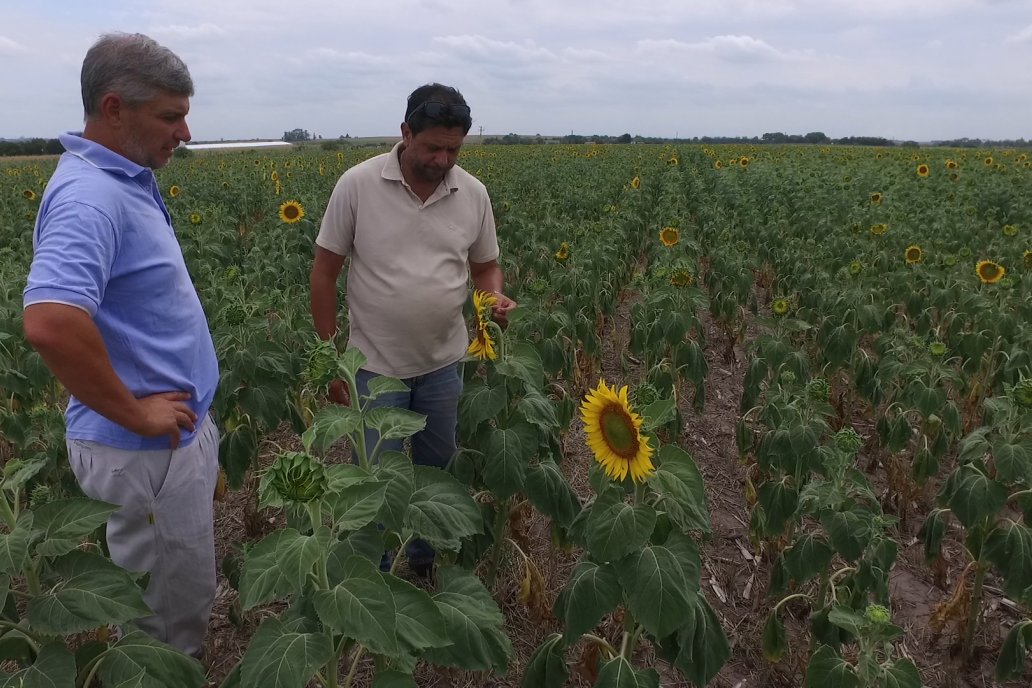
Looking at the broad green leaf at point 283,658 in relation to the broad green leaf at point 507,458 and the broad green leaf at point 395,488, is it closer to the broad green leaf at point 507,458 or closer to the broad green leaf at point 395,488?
the broad green leaf at point 395,488

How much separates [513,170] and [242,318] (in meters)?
17.7

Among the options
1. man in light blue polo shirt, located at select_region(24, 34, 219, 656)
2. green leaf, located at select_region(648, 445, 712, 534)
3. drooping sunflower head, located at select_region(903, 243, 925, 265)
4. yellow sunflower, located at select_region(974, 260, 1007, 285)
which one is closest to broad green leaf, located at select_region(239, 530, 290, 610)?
man in light blue polo shirt, located at select_region(24, 34, 219, 656)

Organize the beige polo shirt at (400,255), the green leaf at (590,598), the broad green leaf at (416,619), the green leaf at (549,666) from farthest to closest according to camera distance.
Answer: the beige polo shirt at (400,255) → the green leaf at (549,666) → the green leaf at (590,598) → the broad green leaf at (416,619)

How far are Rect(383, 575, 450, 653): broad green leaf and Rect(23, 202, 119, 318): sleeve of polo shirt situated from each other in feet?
3.22

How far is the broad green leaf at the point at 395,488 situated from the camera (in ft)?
5.88

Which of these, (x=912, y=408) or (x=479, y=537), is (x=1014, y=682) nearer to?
(x=912, y=408)

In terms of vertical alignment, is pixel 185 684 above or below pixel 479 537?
above

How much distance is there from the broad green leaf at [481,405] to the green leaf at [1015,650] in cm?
191

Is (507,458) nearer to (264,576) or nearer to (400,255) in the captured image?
(400,255)

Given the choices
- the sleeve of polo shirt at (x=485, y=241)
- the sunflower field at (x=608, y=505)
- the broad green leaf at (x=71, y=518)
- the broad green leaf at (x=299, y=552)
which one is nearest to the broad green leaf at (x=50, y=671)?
the sunflower field at (x=608, y=505)

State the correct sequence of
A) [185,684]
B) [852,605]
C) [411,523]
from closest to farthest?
[185,684], [411,523], [852,605]

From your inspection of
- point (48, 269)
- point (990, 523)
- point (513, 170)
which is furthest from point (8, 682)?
point (513, 170)

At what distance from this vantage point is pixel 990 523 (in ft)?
8.87

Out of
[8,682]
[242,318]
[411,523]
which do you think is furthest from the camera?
[242,318]
